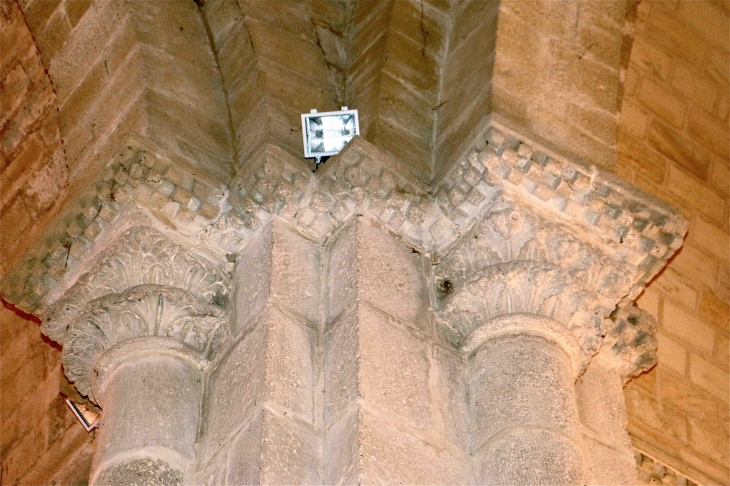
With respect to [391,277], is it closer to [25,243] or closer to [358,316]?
[358,316]

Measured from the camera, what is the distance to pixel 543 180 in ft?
10.4

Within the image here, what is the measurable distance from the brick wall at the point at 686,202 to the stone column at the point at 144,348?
1422 millimetres

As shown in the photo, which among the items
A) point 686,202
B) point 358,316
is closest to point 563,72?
point 358,316

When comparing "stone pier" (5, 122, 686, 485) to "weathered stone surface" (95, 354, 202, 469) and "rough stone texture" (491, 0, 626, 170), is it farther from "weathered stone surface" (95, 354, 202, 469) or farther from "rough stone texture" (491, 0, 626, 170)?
"rough stone texture" (491, 0, 626, 170)

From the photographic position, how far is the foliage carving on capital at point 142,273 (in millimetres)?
3164

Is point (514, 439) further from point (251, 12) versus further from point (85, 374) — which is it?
point (251, 12)

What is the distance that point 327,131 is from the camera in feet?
11.2

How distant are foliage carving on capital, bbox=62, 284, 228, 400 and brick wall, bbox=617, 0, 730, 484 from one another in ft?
4.56

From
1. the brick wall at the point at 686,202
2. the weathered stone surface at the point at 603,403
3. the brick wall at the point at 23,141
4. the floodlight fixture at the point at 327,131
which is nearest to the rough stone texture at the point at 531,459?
the weathered stone surface at the point at 603,403

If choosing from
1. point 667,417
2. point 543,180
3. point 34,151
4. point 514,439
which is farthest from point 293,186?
point 34,151

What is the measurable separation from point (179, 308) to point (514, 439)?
87cm

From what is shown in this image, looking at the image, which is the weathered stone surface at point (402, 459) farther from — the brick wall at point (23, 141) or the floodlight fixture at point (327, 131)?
the brick wall at point (23, 141)

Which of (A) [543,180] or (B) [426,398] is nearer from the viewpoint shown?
(B) [426,398]

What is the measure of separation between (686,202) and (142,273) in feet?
7.38
